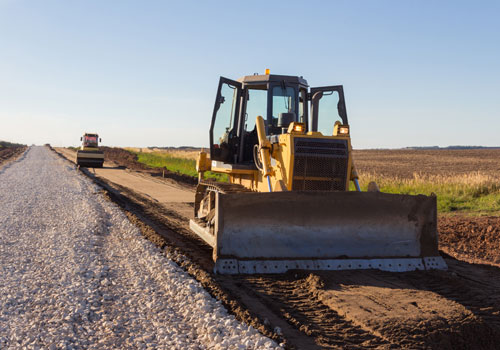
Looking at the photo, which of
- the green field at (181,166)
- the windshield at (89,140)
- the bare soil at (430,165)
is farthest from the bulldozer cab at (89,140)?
the bare soil at (430,165)

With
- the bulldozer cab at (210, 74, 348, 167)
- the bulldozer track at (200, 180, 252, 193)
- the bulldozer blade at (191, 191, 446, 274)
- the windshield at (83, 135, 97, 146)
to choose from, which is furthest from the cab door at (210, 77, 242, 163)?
the windshield at (83, 135, 97, 146)

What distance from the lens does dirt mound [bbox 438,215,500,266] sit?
368 inches

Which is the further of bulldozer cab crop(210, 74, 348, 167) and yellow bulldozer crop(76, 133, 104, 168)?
yellow bulldozer crop(76, 133, 104, 168)

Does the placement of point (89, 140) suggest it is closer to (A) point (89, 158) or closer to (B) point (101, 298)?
(A) point (89, 158)

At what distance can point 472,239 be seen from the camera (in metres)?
10.7

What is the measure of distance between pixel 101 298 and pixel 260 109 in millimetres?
4507

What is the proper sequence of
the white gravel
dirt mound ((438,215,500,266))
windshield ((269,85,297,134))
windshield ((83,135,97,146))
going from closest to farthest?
the white gravel → windshield ((269,85,297,134)) → dirt mound ((438,215,500,266)) → windshield ((83,135,97,146))

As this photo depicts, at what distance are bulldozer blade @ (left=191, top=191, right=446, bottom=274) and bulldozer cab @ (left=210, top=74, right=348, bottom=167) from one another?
82.0 inches

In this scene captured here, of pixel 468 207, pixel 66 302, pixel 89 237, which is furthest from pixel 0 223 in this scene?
pixel 468 207

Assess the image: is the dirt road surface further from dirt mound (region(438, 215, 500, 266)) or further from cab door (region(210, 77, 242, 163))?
cab door (region(210, 77, 242, 163))

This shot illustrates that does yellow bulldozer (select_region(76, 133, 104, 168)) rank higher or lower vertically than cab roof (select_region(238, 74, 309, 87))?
lower

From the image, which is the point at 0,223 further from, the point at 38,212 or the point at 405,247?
the point at 405,247

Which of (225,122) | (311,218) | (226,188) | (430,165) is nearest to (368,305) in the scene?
(311,218)

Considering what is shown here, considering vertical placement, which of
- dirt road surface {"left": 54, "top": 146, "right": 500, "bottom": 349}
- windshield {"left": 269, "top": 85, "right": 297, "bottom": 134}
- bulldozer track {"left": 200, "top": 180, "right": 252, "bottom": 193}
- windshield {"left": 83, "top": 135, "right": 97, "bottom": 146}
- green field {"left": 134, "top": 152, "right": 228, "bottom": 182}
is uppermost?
windshield {"left": 269, "top": 85, "right": 297, "bottom": 134}
